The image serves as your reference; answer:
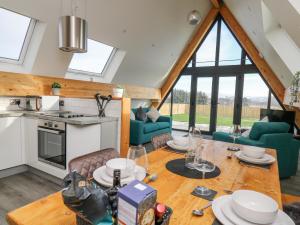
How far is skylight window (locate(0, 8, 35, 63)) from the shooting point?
2.99 meters

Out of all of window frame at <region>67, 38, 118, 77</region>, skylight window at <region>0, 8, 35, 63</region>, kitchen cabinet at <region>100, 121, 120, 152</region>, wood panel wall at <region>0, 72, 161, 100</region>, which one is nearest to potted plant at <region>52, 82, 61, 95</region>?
wood panel wall at <region>0, 72, 161, 100</region>

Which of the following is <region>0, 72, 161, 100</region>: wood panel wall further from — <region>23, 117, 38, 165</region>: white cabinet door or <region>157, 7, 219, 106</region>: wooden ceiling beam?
<region>157, 7, 219, 106</region>: wooden ceiling beam

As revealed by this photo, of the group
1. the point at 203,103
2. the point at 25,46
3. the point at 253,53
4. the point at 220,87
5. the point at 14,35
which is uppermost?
the point at 253,53

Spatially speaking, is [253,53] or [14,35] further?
[253,53]

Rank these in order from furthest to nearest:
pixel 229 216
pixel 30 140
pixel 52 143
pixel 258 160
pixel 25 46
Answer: pixel 25 46 < pixel 30 140 < pixel 52 143 < pixel 258 160 < pixel 229 216

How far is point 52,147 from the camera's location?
2.63 m

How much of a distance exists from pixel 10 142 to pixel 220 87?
6.04 meters

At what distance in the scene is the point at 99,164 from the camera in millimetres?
1206

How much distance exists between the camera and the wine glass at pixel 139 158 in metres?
0.95

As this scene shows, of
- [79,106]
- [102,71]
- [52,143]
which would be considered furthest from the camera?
[102,71]

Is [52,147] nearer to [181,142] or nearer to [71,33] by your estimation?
[71,33]

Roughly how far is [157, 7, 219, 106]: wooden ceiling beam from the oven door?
5118 mm

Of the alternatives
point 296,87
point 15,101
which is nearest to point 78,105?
point 15,101

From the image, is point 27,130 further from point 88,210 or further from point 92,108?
point 88,210
